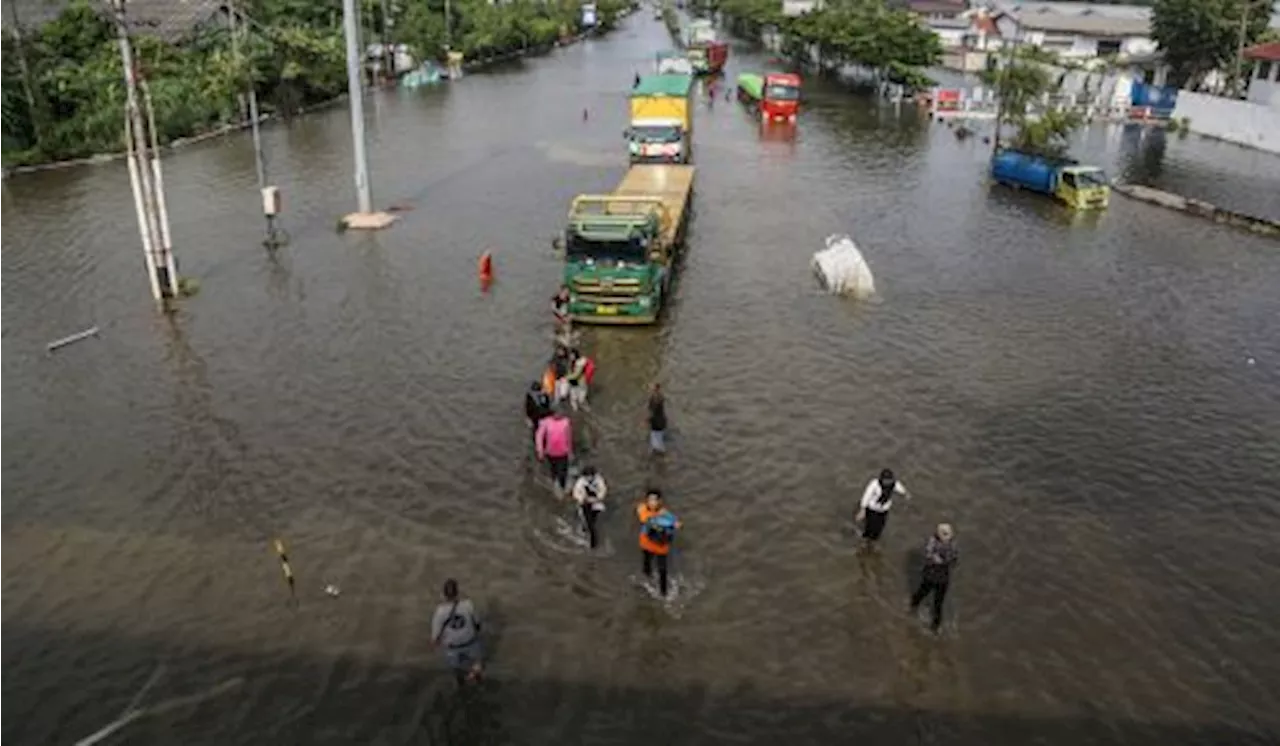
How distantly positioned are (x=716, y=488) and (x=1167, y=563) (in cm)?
790

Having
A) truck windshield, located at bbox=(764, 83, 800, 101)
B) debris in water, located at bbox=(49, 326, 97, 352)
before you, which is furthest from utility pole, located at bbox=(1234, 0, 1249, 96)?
debris in water, located at bbox=(49, 326, 97, 352)

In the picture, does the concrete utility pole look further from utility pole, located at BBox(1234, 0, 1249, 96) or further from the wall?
utility pole, located at BBox(1234, 0, 1249, 96)

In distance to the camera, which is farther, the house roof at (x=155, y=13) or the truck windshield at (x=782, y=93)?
the truck windshield at (x=782, y=93)

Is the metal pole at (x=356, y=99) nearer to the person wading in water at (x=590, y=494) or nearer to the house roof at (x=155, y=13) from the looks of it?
the person wading in water at (x=590, y=494)

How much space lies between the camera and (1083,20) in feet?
329

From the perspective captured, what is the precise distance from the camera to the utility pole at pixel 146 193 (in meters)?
24.1

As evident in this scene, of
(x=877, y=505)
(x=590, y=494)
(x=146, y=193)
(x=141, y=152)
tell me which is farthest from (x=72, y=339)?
(x=877, y=505)

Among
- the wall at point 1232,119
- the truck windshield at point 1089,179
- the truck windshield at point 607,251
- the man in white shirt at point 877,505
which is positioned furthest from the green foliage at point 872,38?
the man in white shirt at point 877,505

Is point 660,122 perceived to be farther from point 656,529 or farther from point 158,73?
point 656,529

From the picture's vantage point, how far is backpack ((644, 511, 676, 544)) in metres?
15.0

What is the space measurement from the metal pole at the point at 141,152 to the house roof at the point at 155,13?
3514 cm

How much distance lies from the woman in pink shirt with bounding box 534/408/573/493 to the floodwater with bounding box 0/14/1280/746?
2.52 feet

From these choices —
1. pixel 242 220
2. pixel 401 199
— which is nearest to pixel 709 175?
pixel 401 199

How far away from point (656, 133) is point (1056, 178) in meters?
17.7
